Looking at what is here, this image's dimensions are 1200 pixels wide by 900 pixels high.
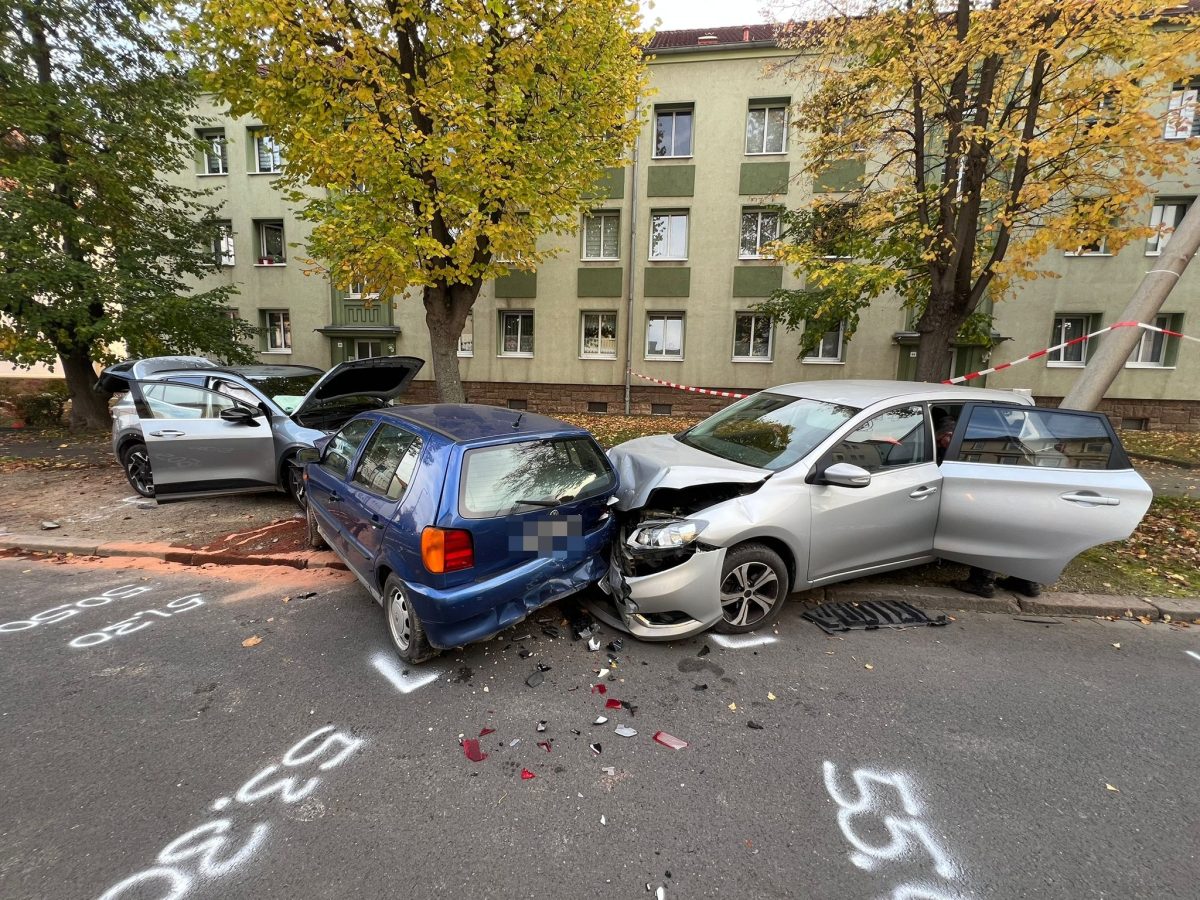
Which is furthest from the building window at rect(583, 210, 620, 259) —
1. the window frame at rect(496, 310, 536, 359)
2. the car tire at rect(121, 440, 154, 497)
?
the car tire at rect(121, 440, 154, 497)

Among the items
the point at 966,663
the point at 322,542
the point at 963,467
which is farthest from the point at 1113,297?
the point at 322,542

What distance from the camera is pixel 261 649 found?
342 cm

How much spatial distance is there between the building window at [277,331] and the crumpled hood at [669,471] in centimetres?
1773

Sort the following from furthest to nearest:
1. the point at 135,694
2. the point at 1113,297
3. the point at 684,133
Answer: the point at 684,133 → the point at 1113,297 → the point at 135,694

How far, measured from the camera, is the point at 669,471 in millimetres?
3775

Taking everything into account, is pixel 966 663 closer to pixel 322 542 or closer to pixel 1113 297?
pixel 322 542

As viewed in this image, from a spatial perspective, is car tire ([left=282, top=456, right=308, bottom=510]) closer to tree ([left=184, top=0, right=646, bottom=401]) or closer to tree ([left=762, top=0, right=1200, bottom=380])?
tree ([left=184, top=0, right=646, bottom=401])

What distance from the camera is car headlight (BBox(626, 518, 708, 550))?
3387 millimetres

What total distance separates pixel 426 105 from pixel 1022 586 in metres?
8.60

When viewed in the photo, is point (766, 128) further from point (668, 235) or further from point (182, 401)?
point (182, 401)

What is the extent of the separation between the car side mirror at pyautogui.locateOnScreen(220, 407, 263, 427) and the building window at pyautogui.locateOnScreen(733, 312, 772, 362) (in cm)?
1254

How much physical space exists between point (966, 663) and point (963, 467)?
144cm

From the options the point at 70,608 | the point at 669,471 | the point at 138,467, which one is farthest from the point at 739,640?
the point at 138,467

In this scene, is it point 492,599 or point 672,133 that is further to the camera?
point 672,133
